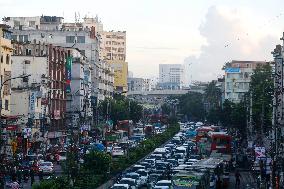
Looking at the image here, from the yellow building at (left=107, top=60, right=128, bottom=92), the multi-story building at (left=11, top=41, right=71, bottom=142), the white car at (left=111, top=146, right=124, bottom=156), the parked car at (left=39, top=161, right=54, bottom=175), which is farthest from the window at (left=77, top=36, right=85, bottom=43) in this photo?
the parked car at (left=39, top=161, right=54, bottom=175)

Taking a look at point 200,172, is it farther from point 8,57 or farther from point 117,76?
point 117,76

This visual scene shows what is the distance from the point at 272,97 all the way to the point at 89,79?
41.3 meters

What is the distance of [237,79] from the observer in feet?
486

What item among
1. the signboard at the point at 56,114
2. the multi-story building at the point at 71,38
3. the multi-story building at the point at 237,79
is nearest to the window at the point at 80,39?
the multi-story building at the point at 71,38

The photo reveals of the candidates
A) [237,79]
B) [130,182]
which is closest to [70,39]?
[237,79]

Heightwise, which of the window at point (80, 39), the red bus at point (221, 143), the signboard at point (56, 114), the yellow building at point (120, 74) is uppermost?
the window at point (80, 39)

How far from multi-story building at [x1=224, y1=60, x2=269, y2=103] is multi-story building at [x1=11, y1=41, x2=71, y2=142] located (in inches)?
2146

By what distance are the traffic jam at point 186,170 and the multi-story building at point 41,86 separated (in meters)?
14.5

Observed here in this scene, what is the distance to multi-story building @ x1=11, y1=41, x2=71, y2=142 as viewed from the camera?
262 ft

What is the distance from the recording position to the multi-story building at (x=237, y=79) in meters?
147

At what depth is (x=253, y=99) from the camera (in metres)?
86.8

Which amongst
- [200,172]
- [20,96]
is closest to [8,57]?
[20,96]

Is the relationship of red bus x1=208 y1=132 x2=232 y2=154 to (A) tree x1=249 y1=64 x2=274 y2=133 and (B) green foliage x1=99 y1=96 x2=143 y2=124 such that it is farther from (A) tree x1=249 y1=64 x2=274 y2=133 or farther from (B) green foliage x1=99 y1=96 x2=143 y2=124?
(B) green foliage x1=99 y1=96 x2=143 y2=124

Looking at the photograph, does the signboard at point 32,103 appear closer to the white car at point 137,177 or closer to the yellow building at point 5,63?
the yellow building at point 5,63
